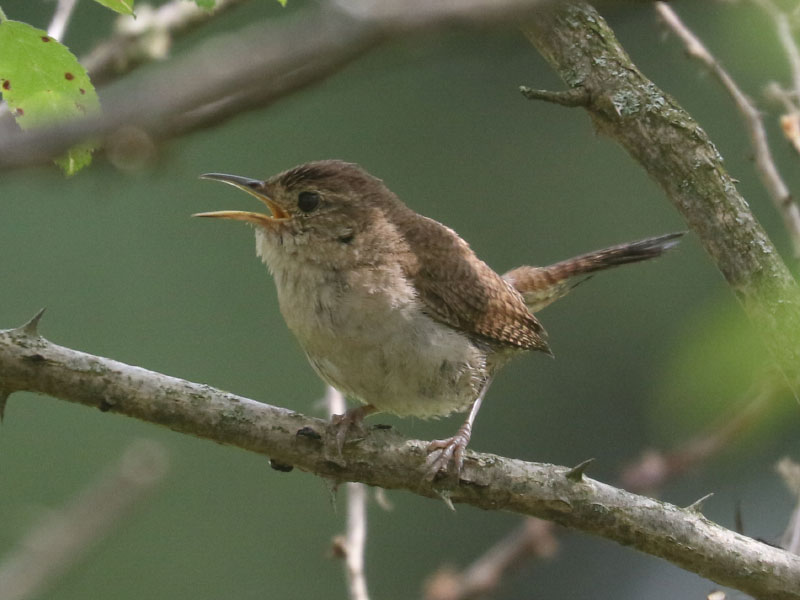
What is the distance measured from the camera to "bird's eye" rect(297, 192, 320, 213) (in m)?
3.37

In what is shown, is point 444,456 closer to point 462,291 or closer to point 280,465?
point 280,465

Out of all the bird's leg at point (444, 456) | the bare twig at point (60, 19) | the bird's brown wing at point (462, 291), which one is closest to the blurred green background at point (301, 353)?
the bird's brown wing at point (462, 291)

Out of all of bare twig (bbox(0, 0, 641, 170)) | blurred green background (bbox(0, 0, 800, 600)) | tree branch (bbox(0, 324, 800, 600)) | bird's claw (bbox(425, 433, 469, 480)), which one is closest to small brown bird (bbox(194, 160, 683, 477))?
bird's claw (bbox(425, 433, 469, 480))

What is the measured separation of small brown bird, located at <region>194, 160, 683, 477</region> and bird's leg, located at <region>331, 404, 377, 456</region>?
0.04ft

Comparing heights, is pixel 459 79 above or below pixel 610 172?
above

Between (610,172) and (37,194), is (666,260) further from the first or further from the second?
(37,194)

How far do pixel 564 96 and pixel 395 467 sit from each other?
0.98m

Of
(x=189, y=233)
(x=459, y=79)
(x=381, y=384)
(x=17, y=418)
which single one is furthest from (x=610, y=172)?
(x=381, y=384)

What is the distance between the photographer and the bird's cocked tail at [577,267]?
12.9 ft

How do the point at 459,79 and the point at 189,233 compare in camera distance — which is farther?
the point at 459,79

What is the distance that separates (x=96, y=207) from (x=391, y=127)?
2.40 m

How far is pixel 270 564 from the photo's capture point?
653 cm

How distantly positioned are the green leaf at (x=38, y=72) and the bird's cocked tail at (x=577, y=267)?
239 cm

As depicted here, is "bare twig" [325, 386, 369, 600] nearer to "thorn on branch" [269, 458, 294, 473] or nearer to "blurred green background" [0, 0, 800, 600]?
"thorn on branch" [269, 458, 294, 473]
